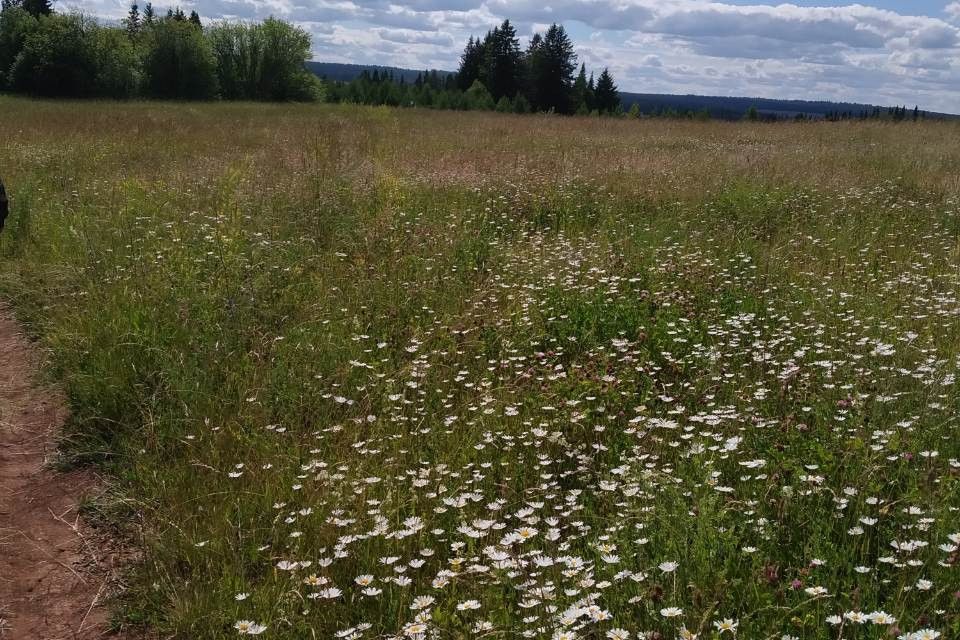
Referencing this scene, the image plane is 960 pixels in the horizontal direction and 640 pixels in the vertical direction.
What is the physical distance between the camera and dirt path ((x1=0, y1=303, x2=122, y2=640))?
3.06 meters

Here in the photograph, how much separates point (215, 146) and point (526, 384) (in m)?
12.7

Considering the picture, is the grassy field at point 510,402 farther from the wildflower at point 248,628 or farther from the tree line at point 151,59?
the tree line at point 151,59

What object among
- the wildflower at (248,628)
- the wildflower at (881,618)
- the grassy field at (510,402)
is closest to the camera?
the wildflower at (881,618)

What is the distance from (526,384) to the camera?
4.56 m

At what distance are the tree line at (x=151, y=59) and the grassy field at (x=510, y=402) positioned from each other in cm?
4485

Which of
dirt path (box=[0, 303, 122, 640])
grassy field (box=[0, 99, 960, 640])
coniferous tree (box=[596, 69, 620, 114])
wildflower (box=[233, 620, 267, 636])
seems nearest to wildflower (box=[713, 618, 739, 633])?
grassy field (box=[0, 99, 960, 640])

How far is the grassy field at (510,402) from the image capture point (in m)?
2.69

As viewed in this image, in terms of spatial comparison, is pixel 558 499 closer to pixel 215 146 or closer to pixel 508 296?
pixel 508 296

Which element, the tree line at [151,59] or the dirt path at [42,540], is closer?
the dirt path at [42,540]

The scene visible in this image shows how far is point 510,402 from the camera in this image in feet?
14.2

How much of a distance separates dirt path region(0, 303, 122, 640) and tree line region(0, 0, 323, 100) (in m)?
46.4

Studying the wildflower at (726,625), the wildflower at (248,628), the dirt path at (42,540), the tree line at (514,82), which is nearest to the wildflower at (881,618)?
the wildflower at (726,625)

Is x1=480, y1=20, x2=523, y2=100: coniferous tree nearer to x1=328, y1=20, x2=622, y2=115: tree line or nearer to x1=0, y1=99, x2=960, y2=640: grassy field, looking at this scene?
x1=328, y1=20, x2=622, y2=115: tree line

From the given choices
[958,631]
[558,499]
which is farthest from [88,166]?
[958,631]
